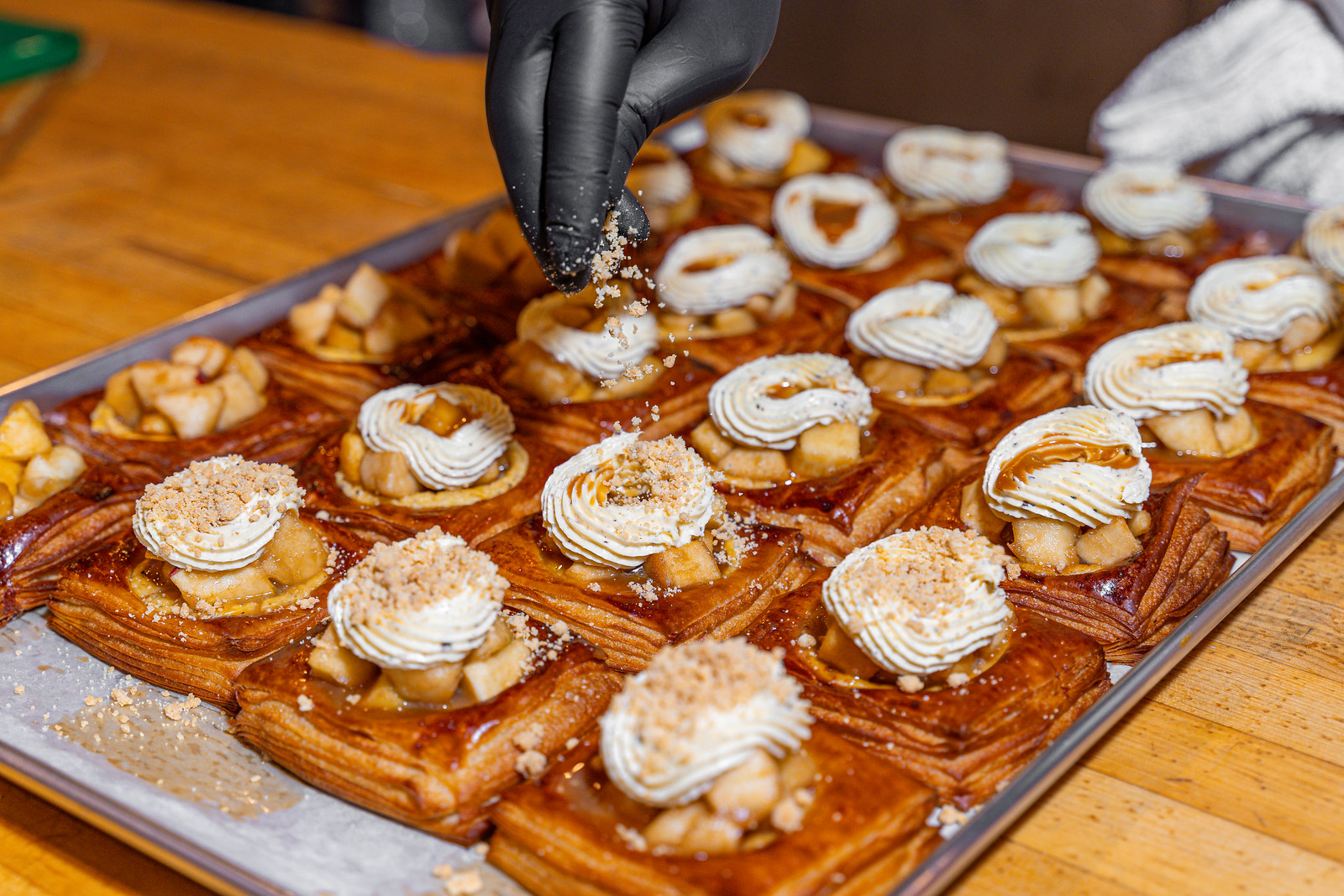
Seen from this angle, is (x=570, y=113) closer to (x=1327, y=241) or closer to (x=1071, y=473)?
(x=1071, y=473)

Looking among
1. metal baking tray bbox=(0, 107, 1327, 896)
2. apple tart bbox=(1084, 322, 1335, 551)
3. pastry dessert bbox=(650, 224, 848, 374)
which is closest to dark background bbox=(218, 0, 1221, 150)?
pastry dessert bbox=(650, 224, 848, 374)

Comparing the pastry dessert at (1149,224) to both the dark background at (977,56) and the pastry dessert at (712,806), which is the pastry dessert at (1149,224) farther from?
the pastry dessert at (712,806)

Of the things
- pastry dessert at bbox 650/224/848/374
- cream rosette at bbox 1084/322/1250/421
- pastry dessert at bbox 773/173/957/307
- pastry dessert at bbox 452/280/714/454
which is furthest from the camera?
pastry dessert at bbox 773/173/957/307

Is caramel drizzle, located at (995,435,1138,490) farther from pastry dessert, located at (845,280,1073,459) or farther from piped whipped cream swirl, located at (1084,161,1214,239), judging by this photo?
piped whipped cream swirl, located at (1084,161,1214,239)

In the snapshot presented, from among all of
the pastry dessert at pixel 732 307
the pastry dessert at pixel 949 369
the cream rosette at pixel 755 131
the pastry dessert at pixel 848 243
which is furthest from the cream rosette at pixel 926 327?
the cream rosette at pixel 755 131

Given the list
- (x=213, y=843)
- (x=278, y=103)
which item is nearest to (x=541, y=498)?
(x=213, y=843)
